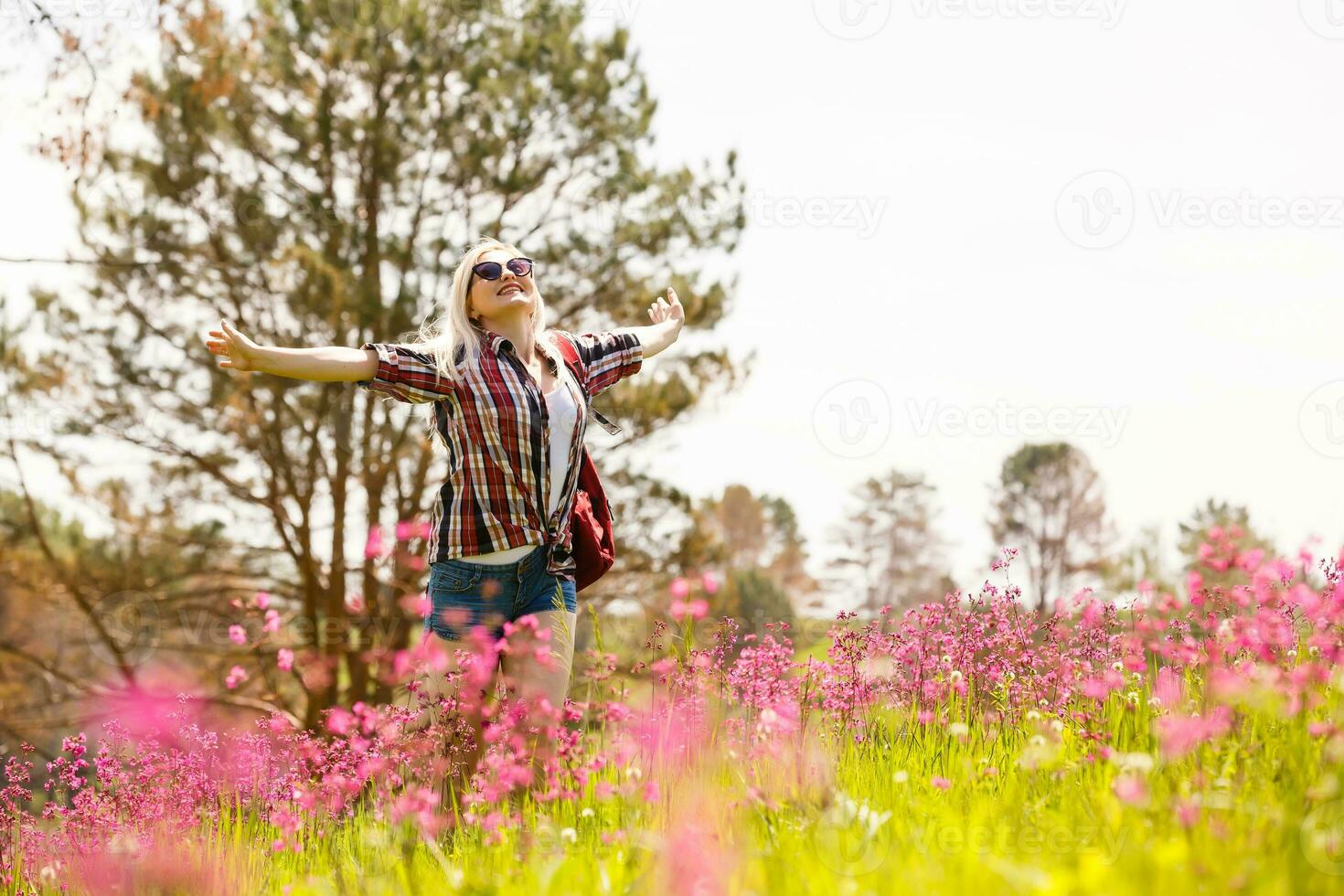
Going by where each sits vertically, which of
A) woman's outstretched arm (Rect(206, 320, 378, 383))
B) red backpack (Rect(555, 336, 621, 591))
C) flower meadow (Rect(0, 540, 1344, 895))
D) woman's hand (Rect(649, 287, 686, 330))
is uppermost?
woman's hand (Rect(649, 287, 686, 330))

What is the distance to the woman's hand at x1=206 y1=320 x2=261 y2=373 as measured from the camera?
12.3 feet

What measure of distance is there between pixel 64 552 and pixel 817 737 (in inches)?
451

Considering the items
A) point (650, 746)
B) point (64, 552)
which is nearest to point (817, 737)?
point (650, 746)

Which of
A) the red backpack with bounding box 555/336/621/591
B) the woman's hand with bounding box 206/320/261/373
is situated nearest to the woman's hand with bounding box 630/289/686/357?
the red backpack with bounding box 555/336/621/591

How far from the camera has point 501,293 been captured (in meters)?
4.25

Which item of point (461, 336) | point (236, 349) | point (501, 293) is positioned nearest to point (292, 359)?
point (236, 349)

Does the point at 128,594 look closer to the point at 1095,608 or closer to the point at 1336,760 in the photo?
the point at 1095,608

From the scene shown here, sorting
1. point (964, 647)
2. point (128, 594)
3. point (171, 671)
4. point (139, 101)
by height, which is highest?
point (139, 101)

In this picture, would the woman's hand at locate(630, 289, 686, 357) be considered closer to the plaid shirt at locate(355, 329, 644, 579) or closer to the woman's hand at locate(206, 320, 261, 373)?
the plaid shirt at locate(355, 329, 644, 579)

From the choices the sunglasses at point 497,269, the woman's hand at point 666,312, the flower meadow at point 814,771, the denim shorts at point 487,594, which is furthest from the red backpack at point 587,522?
the woman's hand at point 666,312

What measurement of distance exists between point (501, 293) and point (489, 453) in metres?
0.70

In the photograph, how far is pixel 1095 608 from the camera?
3.86 metres

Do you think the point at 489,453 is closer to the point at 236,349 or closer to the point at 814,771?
the point at 236,349

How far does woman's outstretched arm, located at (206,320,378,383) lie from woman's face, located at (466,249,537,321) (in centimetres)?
52
